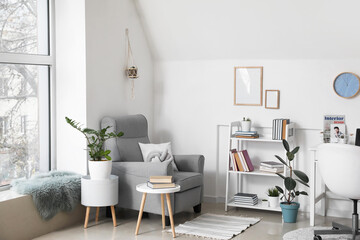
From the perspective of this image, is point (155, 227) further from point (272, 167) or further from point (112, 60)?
point (112, 60)

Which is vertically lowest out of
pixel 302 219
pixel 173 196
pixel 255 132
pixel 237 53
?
pixel 302 219

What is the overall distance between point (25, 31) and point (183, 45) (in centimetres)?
175

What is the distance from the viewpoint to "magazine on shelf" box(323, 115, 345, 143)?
15.9ft

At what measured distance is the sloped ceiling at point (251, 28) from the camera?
4.62 metres

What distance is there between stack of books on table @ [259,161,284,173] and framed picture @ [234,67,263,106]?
648mm

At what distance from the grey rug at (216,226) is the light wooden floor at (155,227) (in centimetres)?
8

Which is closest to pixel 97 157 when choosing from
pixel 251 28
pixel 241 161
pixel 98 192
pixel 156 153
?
pixel 98 192

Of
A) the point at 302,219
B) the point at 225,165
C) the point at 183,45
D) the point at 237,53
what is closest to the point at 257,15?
the point at 237,53

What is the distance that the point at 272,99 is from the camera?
16.9 feet

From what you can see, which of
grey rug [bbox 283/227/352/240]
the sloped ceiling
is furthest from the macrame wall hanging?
grey rug [bbox 283/227/352/240]

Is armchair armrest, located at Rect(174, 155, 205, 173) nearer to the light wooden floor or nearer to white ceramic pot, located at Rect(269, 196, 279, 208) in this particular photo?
the light wooden floor

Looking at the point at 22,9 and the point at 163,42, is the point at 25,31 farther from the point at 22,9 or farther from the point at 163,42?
the point at 163,42

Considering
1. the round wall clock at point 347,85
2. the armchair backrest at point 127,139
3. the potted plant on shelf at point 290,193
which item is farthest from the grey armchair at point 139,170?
the round wall clock at point 347,85

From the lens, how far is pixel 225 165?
5430mm
